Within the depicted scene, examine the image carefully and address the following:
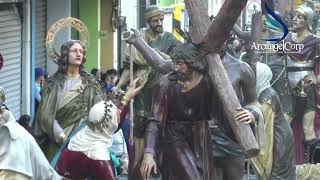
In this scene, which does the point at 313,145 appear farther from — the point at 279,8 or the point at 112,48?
the point at 112,48

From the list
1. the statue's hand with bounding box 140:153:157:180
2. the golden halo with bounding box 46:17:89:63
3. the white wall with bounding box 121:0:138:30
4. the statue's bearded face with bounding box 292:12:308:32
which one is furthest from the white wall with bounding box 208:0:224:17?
the statue's hand with bounding box 140:153:157:180

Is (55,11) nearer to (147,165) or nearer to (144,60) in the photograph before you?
(144,60)

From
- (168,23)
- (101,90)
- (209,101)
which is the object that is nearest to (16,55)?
(101,90)

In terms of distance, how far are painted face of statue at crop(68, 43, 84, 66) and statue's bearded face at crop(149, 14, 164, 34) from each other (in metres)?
1.83

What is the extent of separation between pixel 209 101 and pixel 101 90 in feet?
8.96

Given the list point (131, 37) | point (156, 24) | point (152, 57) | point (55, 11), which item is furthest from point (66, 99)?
point (55, 11)

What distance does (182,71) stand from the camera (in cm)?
868

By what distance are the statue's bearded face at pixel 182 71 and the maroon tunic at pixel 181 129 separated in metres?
0.06

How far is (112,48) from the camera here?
22484mm

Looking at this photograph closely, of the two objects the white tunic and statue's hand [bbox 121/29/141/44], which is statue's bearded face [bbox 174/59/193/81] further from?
statue's hand [bbox 121/29/141/44]

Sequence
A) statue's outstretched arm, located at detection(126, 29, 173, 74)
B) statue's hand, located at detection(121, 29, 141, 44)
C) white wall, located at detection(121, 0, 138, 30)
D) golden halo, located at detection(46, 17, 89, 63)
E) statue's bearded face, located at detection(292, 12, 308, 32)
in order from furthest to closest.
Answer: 1. white wall, located at detection(121, 0, 138, 30)
2. statue's bearded face, located at detection(292, 12, 308, 32)
3. golden halo, located at detection(46, 17, 89, 63)
4. statue's hand, located at detection(121, 29, 141, 44)
5. statue's outstretched arm, located at detection(126, 29, 173, 74)

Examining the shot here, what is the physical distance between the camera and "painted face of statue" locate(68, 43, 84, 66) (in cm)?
1114

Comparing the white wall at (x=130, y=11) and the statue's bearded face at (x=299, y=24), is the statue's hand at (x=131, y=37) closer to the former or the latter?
the statue's bearded face at (x=299, y=24)

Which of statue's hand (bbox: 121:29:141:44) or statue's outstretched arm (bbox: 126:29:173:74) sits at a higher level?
statue's hand (bbox: 121:29:141:44)
